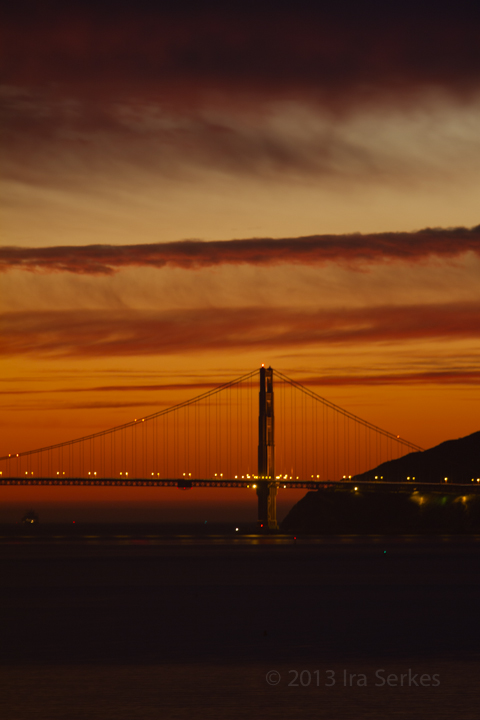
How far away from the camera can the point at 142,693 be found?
54.9 feet

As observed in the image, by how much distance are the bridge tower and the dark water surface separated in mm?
52159

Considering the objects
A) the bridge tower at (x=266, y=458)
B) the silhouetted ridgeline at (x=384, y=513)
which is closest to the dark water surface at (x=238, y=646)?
the bridge tower at (x=266, y=458)

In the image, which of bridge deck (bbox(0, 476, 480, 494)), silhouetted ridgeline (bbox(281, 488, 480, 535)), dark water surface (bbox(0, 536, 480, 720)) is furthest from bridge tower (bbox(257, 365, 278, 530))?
dark water surface (bbox(0, 536, 480, 720))

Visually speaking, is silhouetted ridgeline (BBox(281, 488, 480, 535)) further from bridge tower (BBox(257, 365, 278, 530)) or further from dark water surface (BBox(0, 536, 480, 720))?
dark water surface (BBox(0, 536, 480, 720))

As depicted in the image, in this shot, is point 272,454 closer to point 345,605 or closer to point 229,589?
point 229,589

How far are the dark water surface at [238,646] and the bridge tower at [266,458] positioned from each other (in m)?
52.2

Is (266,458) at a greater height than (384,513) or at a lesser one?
greater

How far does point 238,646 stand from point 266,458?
79214 millimetres

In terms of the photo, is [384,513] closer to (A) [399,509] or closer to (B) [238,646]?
(A) [399,509]

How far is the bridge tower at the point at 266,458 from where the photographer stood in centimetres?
10050

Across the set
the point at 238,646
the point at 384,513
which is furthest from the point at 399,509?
the point at 238,646

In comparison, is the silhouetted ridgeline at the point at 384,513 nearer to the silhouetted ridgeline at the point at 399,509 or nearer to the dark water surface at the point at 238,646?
the silhouetted ridgeline at the point at 399,509

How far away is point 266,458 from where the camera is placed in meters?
102

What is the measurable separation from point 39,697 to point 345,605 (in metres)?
18.7
